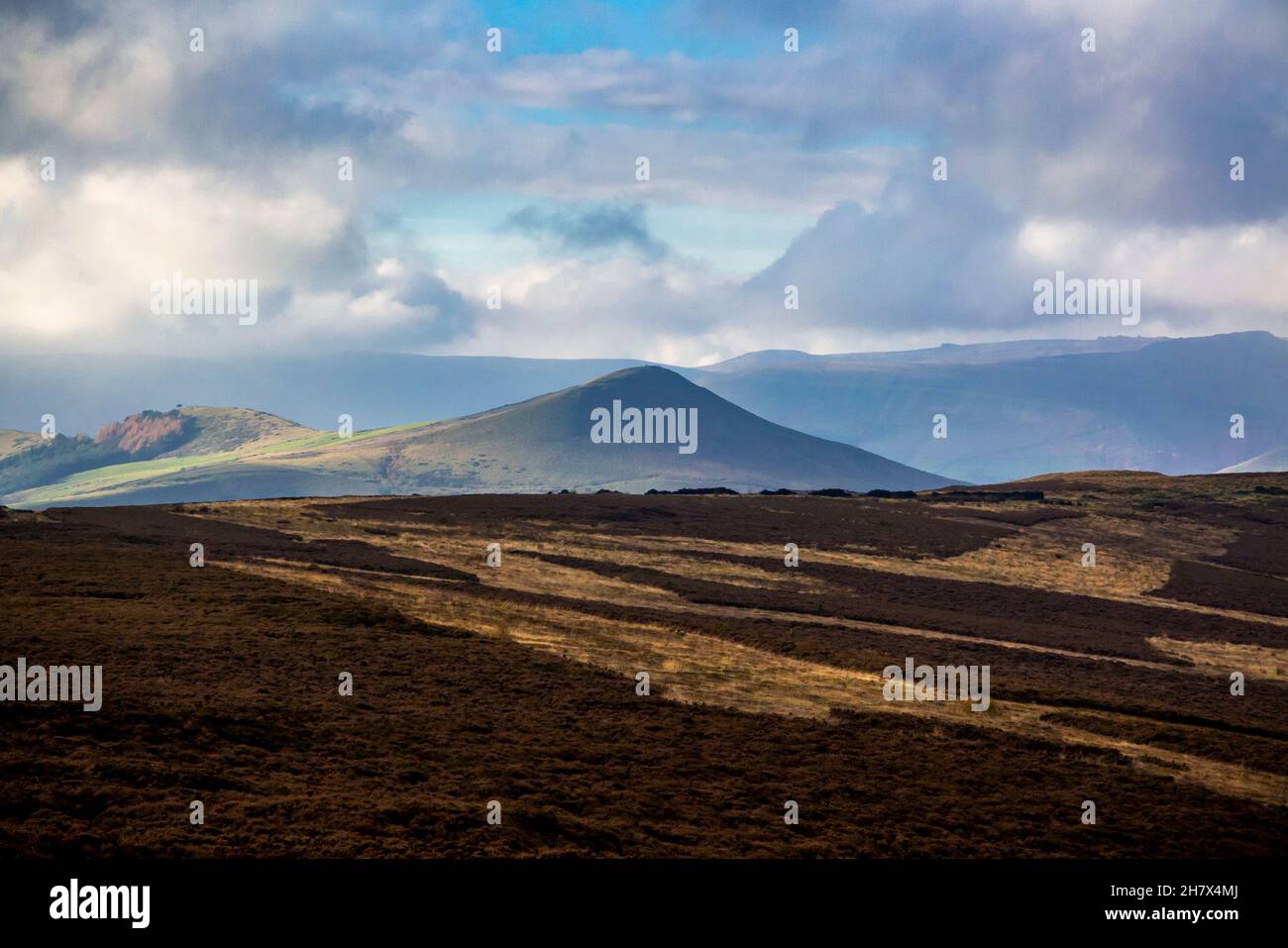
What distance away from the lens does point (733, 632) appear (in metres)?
61.4

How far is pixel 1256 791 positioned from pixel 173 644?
4037cm

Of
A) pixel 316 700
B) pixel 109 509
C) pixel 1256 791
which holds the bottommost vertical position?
pixel 1256 791

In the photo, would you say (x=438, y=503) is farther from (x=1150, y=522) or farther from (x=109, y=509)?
(x=1150, y=522)

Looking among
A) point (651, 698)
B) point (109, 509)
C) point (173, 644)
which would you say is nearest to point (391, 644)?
point (173, 644)

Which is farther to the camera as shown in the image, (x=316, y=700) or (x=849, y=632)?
(x=849, y=632)

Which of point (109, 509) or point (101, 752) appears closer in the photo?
point (101, 752)

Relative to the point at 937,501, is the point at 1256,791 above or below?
below

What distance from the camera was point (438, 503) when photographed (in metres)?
116

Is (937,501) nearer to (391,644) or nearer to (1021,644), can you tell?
(1021,644)
